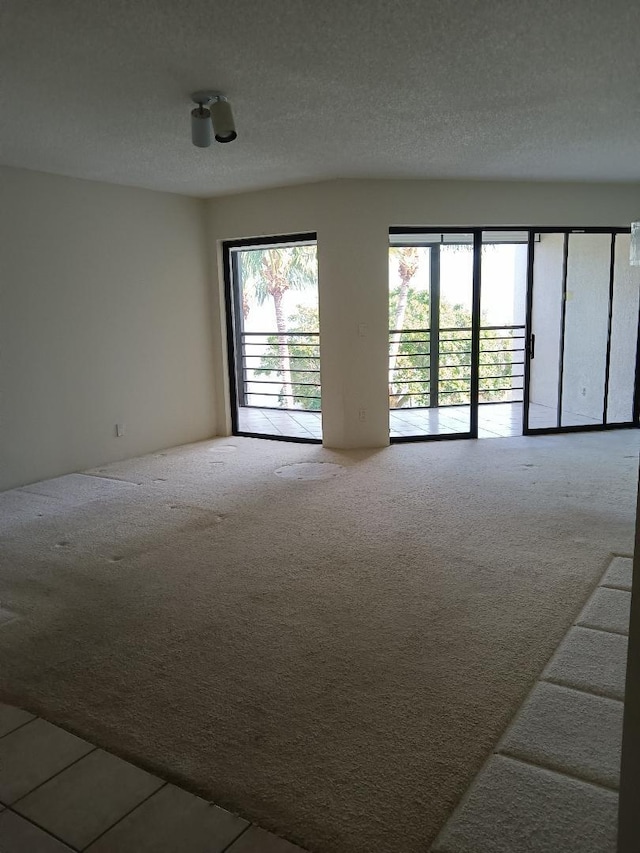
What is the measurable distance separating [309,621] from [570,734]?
1.13m

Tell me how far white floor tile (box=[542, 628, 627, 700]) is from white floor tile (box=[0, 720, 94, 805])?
162 cm

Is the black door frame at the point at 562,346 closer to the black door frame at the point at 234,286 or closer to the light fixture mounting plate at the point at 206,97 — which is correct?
the black door frame at the point at 234,286

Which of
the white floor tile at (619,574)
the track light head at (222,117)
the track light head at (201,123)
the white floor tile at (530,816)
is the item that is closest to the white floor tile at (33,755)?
the white floor tile at (530,816)

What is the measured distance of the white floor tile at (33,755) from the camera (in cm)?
176

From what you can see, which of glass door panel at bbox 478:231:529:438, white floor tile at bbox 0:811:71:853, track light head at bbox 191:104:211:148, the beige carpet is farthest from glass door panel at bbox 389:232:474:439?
white floor tile at bbox 0:811:71:853

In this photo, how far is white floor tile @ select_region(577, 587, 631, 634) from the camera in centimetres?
254

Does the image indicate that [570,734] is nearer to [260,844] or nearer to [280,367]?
[260,844]

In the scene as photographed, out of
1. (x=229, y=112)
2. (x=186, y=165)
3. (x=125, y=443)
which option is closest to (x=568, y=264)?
(x=186, y=165)

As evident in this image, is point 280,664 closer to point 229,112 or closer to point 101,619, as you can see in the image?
point 101,619

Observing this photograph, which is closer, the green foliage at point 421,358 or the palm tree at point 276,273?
the green foliage at point 421,358

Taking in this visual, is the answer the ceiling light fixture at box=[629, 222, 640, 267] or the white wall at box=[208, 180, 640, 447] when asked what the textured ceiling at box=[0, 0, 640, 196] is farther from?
the ceiling light fixture at box=[629, 222, 640, 267]

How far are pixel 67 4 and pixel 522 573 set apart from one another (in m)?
3.06

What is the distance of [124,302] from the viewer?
5523 millimetres

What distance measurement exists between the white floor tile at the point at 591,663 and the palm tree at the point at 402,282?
4828 mm
